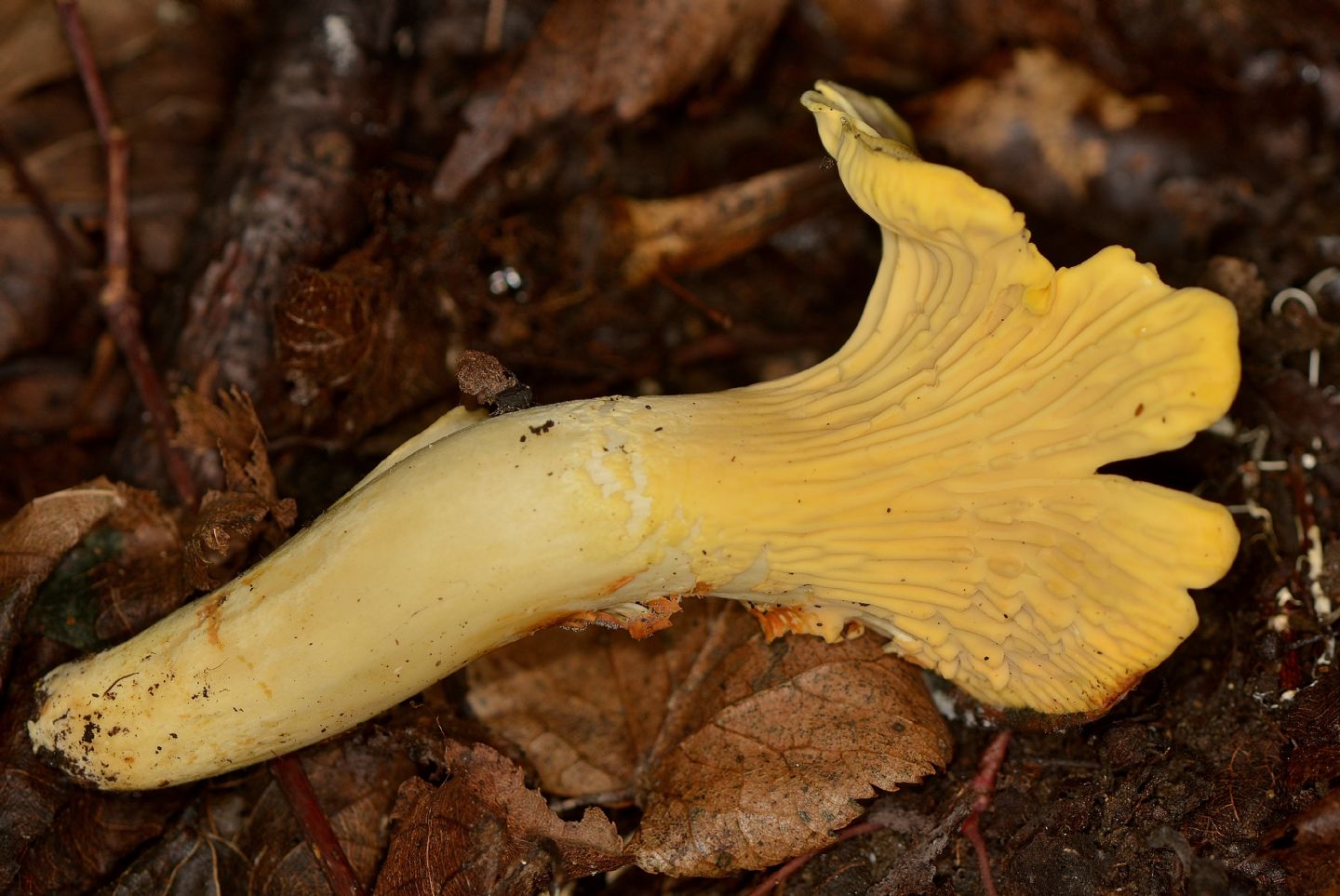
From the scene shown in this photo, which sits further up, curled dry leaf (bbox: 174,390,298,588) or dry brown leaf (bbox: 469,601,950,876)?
curled dry leaf (bbox: 174,390,298,588)

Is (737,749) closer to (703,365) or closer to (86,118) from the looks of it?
(703,365)

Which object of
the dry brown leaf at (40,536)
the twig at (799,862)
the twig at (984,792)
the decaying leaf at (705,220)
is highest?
the decaying leaf at (705,220)

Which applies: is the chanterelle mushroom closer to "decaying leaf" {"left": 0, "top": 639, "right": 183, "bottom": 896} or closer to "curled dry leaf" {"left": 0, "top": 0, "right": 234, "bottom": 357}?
"decaying leaf" {"left": 0, "top": 639, "right": 183, "bottom": 896}

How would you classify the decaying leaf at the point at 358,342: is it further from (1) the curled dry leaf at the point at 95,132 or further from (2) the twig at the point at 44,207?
(2) the twig at the point at 44,207

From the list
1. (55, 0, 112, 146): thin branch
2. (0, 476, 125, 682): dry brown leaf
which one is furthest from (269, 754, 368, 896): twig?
(55, 0, 112, 146): thin branch

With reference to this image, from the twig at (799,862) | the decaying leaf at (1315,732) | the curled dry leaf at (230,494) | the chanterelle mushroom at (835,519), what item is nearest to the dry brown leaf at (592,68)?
the curled dry leaf at (230,494)

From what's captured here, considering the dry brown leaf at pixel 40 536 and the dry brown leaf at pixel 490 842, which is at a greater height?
the dry brown leaf at pixel 40 536

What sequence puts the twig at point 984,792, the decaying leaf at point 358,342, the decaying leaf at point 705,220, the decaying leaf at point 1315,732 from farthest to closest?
1. the decaying leaf at point 705,220
2. the decaying leaf at point 358,342
3. the twig at point 984,792
4. the decaying leaf at point 1315,732

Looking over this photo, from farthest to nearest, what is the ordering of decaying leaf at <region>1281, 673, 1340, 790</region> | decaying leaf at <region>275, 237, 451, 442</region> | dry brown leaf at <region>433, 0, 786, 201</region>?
dry brown leaf at <region>433, 0, 786, 201</region>
decaying leaf at <region>275, 237, 451, 442</region>
decaying leaf at <region>1281, 673, 1340, 790</region>
